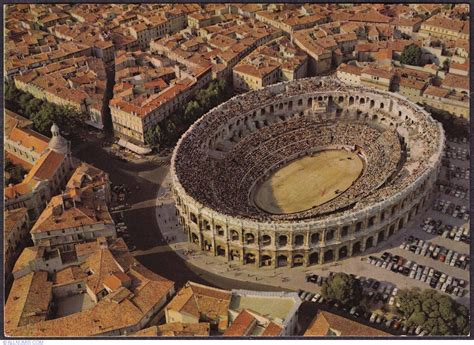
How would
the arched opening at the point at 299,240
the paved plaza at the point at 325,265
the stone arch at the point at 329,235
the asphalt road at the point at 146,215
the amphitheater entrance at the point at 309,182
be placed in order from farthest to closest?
the amphitheater entrance at the point at 309,182 < the asphalt road at the point at 146,215 < the arched opening at the point at 299,240 < the stone arch at the point at 329,235 < the paved plaza at the point at 325,265

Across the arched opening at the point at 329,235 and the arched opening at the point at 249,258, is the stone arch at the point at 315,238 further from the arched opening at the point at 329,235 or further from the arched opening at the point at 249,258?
the arched opening at the point at 249,258

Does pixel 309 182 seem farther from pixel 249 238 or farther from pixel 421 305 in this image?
pixel 421 305

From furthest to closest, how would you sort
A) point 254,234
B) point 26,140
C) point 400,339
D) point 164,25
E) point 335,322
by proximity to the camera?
point 164,25
point 26,140
point 254,234
point 335,322
point 400,339

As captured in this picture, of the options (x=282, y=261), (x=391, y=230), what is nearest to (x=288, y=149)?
(x=391, y=230)

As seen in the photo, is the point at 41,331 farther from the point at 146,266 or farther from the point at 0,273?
the point at 146,266

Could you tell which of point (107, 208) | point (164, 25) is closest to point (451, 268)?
point (107, 208)

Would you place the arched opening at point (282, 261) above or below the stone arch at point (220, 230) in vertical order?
below

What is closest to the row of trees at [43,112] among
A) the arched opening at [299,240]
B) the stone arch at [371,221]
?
the arched opening at [299,240]
